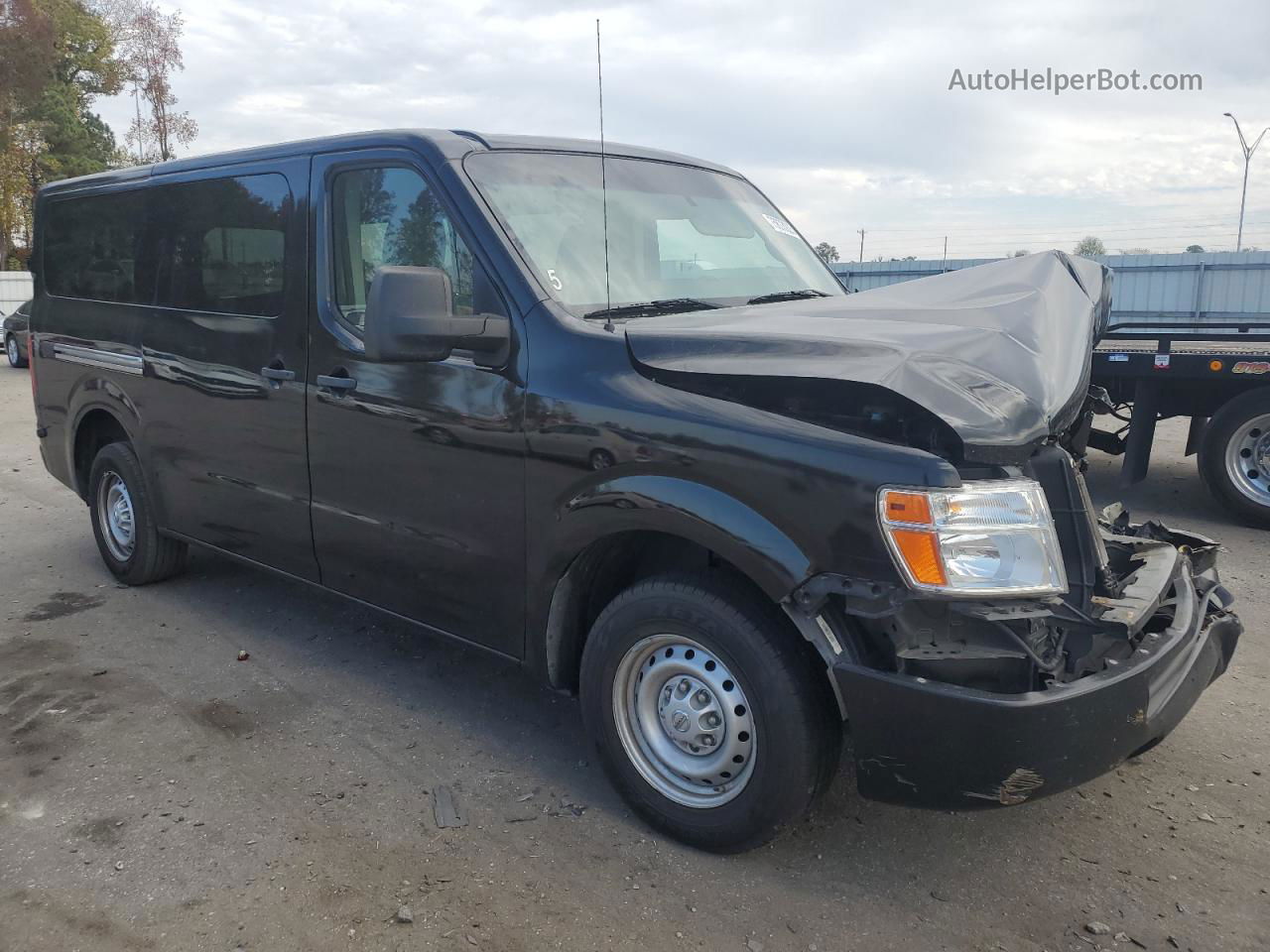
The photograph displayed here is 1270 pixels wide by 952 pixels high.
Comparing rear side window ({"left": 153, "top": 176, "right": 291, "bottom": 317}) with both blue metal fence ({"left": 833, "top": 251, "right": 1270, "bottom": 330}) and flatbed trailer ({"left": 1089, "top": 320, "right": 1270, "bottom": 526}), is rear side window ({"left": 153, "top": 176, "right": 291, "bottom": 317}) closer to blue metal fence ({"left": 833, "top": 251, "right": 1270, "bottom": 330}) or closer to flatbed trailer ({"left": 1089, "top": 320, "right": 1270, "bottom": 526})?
flatbed trailer ({"left": 1089, "top": 320, "right": 1270, "bottom": 526})

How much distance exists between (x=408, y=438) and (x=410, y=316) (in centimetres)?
72

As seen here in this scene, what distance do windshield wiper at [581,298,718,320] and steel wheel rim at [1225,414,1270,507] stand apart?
514cm

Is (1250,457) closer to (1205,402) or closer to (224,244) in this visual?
(1205,402)

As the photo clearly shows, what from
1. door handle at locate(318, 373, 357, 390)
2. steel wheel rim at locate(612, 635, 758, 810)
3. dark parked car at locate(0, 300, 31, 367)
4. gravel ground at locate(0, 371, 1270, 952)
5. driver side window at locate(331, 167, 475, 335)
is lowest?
gravel ground at locate(0, 371, 1270, 952)

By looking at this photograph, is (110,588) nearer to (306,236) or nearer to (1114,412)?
(306,236)

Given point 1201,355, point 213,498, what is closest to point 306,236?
point 213,498

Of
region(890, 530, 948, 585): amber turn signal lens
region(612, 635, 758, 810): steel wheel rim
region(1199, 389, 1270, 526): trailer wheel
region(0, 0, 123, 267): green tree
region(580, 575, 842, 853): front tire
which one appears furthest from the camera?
region(0, 0, 123, 267): green tree

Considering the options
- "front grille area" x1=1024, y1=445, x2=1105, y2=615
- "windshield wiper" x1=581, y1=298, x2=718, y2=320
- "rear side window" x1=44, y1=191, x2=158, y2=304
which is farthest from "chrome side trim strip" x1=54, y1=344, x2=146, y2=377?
"front grille area" x1=1024, y1=445, x2=1105, y2=615

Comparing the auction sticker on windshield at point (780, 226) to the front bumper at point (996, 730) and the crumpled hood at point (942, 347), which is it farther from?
the front bumper at point (996, 730)

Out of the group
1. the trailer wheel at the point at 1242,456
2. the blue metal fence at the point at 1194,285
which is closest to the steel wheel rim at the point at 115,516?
the trailer wheel at the point at 1242,456

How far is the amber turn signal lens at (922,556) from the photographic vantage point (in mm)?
2498

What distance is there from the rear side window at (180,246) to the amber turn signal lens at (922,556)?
2774 mm

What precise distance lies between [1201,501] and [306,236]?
22.4ft

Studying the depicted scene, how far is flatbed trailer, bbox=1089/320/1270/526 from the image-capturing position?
23.4 ft
